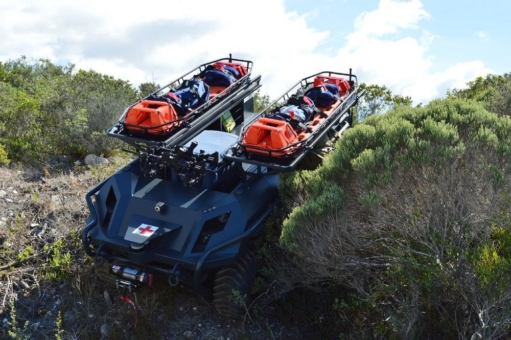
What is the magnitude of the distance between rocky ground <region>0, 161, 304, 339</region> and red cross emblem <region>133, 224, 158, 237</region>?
3.18 ft

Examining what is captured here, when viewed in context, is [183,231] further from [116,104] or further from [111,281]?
[116,104]

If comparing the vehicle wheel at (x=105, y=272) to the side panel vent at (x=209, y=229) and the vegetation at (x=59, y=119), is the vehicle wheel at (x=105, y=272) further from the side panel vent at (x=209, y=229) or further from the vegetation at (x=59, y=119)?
the vegetation at (x=59, y=119)

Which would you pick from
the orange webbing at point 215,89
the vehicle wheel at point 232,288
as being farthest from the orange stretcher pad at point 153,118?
the vehicle wheel at point 232,288

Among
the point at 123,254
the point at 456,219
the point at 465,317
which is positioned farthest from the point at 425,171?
the point at 123,254

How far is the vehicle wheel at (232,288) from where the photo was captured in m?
7.41

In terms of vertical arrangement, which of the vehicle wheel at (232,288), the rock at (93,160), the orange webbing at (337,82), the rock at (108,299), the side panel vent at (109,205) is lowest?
the rock at (93,160)

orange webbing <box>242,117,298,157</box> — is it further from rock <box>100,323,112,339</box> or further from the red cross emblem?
rock <box>100,323,112,339</box>

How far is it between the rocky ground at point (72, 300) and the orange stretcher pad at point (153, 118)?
1855 millimetres

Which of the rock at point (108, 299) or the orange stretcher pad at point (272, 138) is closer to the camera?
the orange stretcher pad at point (272, 138)

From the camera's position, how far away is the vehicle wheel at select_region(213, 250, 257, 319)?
7.41 m

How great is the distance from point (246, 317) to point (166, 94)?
350cm

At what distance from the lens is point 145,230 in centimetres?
735

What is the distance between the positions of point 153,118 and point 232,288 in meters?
2.63

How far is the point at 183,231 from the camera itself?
24.1ft
